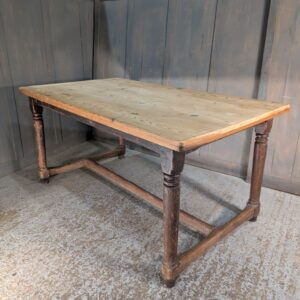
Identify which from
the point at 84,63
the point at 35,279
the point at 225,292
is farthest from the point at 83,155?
the point at 225,292

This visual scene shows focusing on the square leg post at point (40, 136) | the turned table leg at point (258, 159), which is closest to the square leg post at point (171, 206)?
the turned table leg at point (258, 159)

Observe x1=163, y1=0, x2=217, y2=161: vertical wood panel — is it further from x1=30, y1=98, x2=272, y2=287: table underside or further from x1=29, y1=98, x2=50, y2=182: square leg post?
x1=29, y1=98, x2=50, y2=182: square leg post

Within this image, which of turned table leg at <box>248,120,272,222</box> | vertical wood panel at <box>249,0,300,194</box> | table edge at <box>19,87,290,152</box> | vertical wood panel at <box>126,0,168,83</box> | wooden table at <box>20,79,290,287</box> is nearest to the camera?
table edge at <box>19,87,290,152</box>

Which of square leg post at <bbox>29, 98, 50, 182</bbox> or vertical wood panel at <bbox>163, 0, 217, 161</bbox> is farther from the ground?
vertical wood panel at <bbox>163, 0, 217, 161</bbox>

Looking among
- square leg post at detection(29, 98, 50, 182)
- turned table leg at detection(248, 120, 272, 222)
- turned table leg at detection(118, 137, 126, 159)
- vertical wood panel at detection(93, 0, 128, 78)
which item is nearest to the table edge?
turned table leg at detection(248, 120, 272, 222)

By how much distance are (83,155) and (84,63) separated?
2.91ft

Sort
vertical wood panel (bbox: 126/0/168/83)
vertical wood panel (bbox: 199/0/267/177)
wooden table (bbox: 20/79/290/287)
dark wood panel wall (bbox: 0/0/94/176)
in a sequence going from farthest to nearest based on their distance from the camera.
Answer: vertical wood panel (bbox: 126/0/168/83), dark wood panel wall (bbox: 0/0/94/176), vertical wood panel (bbox: 199/0/267/177), wooden table (bbox: 20/79/290/287)

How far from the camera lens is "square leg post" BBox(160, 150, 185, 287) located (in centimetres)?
123

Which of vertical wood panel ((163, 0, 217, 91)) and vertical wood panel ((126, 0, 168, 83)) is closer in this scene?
vertical wood panel ((163, 0, 217, 91))

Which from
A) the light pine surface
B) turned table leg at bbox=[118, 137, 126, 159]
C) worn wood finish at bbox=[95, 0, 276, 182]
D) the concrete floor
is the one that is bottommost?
the concrete floor

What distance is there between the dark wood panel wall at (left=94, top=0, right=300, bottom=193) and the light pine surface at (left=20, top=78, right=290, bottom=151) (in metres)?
0.56

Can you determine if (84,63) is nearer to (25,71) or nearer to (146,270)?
(25,71)

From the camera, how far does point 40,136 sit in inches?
87.7

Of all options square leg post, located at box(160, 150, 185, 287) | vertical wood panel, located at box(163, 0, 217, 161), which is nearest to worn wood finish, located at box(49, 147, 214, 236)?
square leg post, located at box(160, 150, 185, 287)
